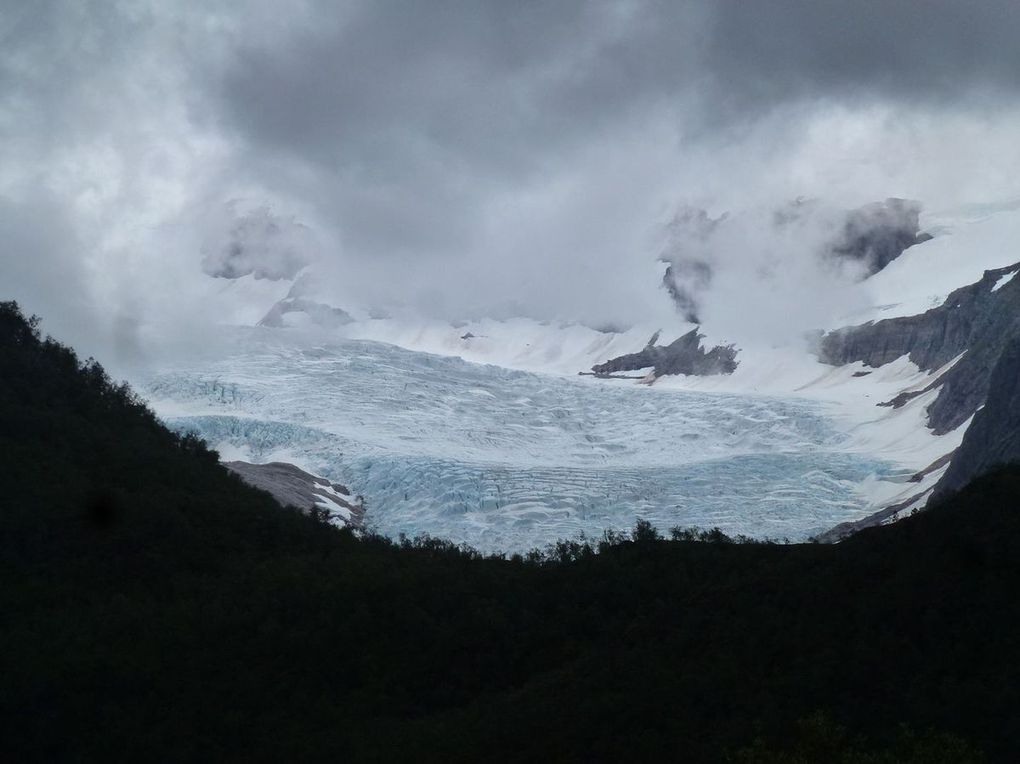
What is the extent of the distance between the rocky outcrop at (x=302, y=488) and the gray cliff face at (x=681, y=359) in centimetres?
7578

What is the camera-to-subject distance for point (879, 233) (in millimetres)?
136875

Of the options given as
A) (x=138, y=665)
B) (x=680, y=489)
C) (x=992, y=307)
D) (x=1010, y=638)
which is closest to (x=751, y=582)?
(x=1010, y=638)

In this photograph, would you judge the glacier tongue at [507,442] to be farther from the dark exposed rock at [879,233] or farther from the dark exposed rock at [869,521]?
the dark exposed rock at [879,233]

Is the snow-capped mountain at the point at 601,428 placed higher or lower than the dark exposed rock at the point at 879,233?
lower

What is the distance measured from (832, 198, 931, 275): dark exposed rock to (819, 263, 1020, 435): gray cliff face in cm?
1710

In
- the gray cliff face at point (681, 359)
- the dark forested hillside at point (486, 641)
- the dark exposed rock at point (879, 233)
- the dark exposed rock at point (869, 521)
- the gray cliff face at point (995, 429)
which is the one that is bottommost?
the dark forested hillside at point (486, 641)

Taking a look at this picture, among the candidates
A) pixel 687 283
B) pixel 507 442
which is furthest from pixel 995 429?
pixel 687 283

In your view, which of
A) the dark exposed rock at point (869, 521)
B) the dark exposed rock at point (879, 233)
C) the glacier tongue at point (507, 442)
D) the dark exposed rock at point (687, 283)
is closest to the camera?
the dark exposed rock at point (869, 521)

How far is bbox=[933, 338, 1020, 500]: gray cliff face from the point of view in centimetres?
6075

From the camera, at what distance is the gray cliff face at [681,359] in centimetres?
12950

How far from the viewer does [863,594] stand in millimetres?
20516

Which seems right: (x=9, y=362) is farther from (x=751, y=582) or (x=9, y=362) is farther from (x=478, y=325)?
(x=478, y=325)

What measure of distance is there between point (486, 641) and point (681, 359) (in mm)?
109983

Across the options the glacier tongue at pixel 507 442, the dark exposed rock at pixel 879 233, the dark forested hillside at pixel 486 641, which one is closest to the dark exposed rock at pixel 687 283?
the dark exposed rock at pixel 879 233
